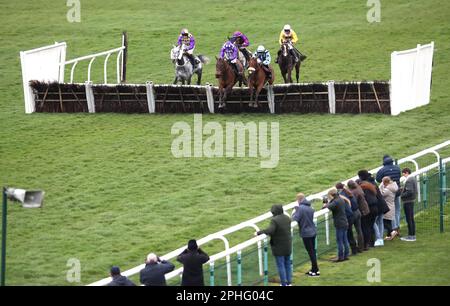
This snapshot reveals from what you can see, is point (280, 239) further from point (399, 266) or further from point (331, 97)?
point (331, 97)

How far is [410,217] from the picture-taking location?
1983 cm

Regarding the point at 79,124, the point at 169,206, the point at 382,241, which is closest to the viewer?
the point at 382,241

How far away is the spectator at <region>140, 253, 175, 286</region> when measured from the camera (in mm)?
15711

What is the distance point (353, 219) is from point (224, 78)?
390 inches

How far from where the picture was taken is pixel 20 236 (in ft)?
66.3

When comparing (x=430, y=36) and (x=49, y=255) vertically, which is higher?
(x=430, y=36)

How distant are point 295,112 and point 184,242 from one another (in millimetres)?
9322

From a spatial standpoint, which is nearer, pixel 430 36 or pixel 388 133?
pixel 388 133

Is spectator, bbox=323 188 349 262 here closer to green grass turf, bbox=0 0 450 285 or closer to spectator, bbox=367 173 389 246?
spectator, bbox=367 173 389 246

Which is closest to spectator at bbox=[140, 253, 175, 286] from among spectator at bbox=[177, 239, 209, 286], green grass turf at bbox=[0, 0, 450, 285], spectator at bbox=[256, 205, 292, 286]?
spectator at bbox=[177, 239, 209, 286]

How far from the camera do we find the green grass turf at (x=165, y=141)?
20.3m

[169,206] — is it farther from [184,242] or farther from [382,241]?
[382,241]
